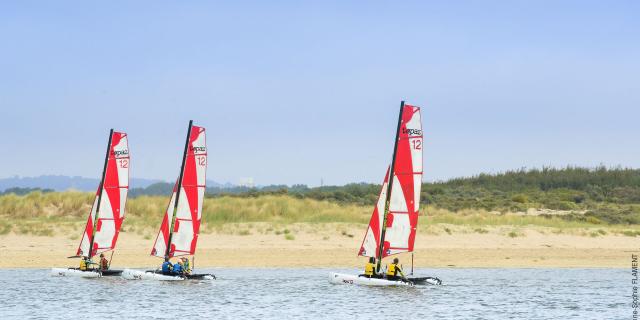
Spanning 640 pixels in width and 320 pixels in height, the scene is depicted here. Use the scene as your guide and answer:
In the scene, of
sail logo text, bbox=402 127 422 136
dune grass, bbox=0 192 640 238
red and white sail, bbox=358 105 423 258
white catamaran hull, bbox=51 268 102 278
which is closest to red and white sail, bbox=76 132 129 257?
white catamaran hull, bbox=51 268 102 278

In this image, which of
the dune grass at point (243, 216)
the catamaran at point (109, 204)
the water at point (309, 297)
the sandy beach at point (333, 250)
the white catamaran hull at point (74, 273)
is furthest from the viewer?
the dune grass at point (243, 216)

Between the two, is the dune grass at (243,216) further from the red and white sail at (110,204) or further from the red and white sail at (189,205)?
the red and white sail at (189,205)

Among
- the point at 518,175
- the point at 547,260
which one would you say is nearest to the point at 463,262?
the point at 547,260

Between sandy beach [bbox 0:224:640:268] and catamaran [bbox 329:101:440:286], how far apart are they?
8.29 meters

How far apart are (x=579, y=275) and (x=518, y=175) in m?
46.7

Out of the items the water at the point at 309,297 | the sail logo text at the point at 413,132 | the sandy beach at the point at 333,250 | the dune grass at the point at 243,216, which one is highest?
the sail logo text at the point at 413,132

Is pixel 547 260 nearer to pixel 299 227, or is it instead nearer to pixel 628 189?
pixel 299 227

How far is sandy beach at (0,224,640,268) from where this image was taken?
139 feet

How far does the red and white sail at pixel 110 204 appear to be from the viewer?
3766cm

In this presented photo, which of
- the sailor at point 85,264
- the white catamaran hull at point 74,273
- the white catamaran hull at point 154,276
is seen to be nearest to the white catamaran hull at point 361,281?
the white catamaran hull at point 154,276

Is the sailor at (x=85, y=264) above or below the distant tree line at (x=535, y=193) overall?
below

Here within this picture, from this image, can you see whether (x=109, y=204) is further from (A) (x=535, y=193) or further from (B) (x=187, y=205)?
(A) (x=535, y=193)

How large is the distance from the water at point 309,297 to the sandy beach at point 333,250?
327cm

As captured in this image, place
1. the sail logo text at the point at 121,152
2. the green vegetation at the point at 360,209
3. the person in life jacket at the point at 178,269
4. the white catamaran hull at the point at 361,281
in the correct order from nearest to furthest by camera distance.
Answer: the white catamaran hull at the point at 361,281 < the person in life jacket at the point at 178,269 < the sail logo text at the point at 121,152 < the green vegetation at the point at 360,209
